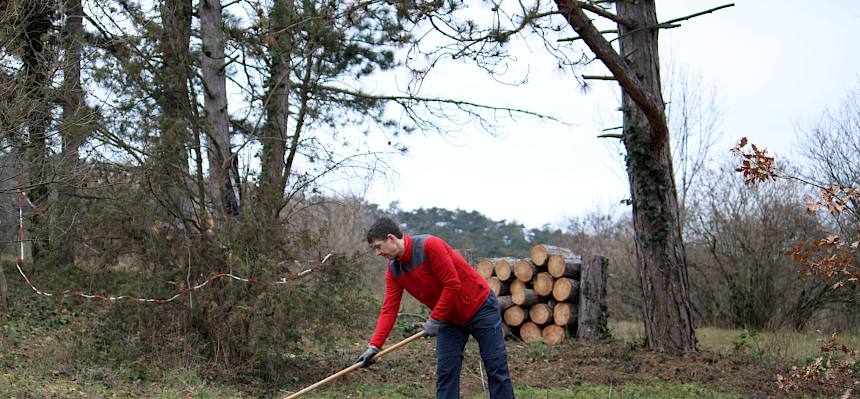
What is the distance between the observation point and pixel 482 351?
558 centimetres

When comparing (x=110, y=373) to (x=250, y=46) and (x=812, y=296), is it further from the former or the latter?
(x=812, y=296)

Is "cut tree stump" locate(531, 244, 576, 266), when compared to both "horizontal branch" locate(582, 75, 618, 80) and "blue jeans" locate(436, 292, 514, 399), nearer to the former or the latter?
"horizontal branch" locate(582, 75, 618, 80)

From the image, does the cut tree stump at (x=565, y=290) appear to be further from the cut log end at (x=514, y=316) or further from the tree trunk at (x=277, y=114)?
the tree trunk at (x=277, y=114)

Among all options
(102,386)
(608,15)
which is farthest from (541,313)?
(102,386)

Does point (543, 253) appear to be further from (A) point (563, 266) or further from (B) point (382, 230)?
(B) point (382, 230)

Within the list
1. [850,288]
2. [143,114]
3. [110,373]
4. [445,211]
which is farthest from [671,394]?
[445,211]

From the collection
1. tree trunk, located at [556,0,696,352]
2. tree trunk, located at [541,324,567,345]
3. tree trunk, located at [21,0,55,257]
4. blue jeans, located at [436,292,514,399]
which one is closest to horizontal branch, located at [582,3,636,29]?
tree trunk, located at [556,0,696,352]

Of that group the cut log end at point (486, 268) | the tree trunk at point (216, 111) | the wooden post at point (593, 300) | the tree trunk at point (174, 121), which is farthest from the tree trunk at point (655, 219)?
the tree trunk at point (174, 121)

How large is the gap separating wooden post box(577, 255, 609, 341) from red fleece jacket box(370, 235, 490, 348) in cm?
681

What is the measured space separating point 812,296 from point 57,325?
40.6 ft

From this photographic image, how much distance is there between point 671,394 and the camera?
7.87 metres

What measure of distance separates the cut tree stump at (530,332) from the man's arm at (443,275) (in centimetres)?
754

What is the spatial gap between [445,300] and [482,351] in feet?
1.77

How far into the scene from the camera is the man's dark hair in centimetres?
528
